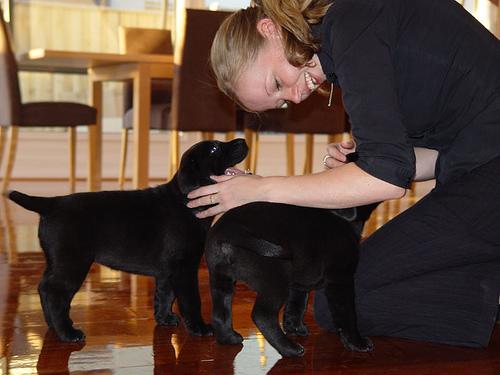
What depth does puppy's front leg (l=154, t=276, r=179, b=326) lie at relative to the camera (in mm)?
2000

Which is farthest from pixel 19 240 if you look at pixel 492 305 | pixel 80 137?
pixel 80 137

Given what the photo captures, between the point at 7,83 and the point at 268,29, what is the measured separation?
3104 millimetres

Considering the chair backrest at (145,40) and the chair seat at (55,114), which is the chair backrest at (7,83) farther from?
the chair backrest at (145,40)

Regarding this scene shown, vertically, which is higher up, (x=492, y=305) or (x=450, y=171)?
(x=450, y=171)

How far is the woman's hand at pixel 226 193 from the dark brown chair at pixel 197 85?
2.31 meters

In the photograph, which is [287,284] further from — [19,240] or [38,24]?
[38,24]

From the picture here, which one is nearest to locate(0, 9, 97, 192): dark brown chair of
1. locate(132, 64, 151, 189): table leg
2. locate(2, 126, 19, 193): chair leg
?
locate(132, 64, 151, 189): table leg

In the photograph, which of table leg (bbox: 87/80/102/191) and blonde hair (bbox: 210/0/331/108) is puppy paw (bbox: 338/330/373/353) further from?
table leg (bbox: 87/80/102/191)

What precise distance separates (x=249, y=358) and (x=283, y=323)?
0.26 metres

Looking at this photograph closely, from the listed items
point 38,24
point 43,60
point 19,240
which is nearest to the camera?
point 19,240

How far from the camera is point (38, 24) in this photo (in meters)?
6.69

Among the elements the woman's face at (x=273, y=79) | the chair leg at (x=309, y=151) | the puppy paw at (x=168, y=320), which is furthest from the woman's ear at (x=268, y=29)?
the chair leg at (x=309, y=151)

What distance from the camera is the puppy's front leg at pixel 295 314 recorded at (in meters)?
1.93

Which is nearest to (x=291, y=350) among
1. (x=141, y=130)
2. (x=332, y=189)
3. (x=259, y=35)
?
(x=332, y=189)
